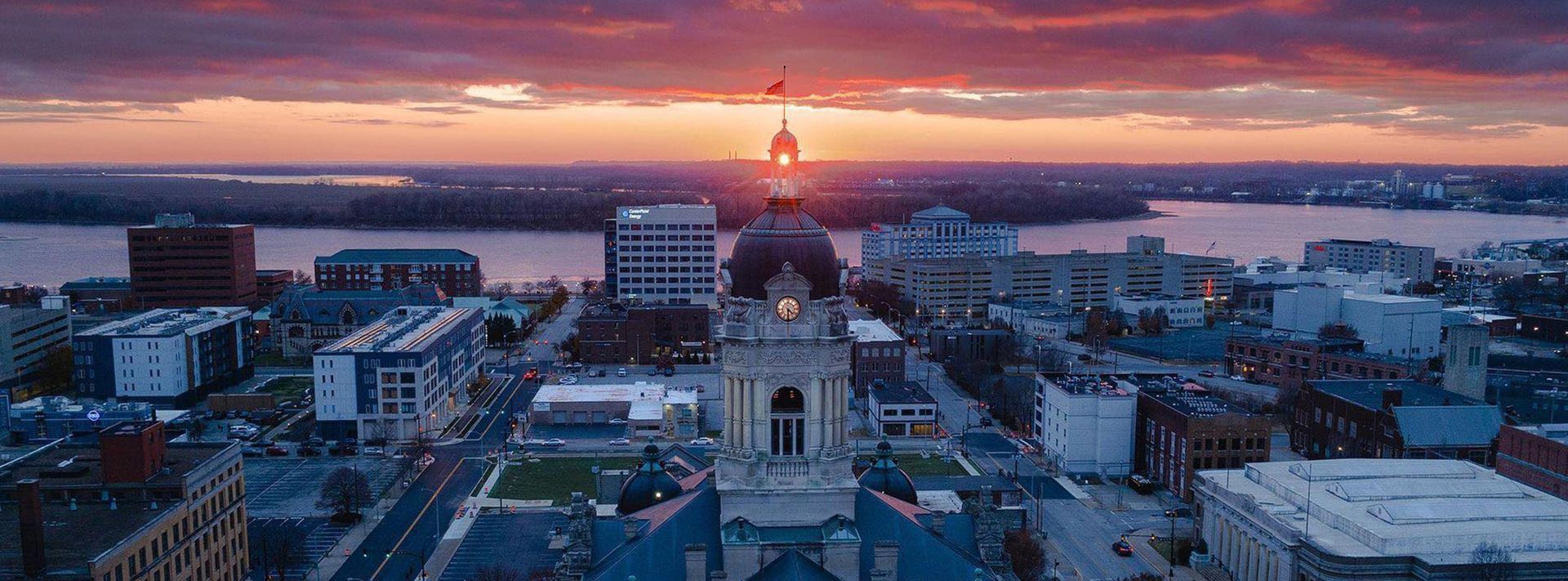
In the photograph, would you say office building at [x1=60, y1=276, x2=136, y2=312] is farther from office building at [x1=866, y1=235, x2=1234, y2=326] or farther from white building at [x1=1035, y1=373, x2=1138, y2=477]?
white building at [x1=1035, y1=373, x2=1138, y2=477]

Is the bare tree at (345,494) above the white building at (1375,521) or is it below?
below

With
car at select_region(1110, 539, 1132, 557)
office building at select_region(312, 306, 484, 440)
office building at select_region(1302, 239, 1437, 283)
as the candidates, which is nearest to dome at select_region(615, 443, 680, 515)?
car at select_region(1110, 539, 1132, 557)

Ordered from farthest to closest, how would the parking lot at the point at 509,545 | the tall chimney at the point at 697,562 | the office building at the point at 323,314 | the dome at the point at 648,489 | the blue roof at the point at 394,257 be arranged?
1. the blue roof at the point at 394,257
2. the office building at the point at 323,314
3. the parking lot at the point at 509,545
4. the dome at the point at 648,489
5. the tall chimney at the point at 697,562

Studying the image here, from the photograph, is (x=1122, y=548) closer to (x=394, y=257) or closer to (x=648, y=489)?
(x=648, y=489)

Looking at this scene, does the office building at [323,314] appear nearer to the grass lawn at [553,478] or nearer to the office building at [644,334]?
the office building at [644,334]

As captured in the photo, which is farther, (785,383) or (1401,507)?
(1401,507)

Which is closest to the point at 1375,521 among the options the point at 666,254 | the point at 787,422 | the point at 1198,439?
the point at 1198,439

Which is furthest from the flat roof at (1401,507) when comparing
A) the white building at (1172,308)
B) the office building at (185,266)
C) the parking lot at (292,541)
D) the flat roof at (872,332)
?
the office building at (185,266)
